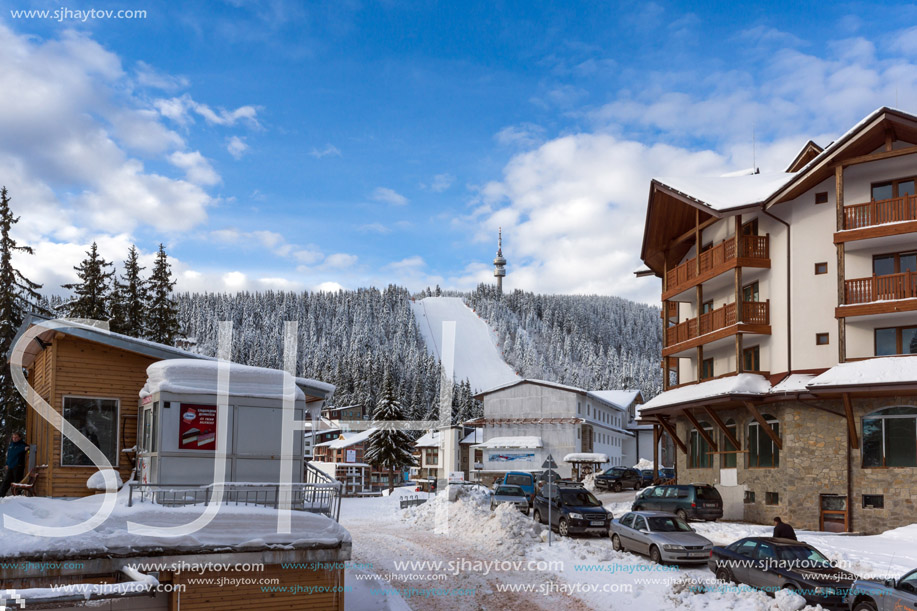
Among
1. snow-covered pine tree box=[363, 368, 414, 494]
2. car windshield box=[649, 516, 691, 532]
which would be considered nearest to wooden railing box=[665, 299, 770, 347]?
car windshield box=[649, 516, 691, 532]

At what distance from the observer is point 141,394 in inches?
706

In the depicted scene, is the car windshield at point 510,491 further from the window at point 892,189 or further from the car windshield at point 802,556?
the window at point 892,189

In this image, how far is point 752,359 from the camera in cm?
3606

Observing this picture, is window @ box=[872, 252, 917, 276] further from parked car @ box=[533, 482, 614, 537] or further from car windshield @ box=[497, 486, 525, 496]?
car windshield @ box=[497, 486, 525, 496]

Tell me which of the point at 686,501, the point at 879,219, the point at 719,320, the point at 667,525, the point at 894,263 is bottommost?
the point at 686,501

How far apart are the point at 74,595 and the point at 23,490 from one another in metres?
8.77

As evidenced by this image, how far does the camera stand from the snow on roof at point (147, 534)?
42.9 feet

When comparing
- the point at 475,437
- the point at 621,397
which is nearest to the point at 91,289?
the point at 475,437

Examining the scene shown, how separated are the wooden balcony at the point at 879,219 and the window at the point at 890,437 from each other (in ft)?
22.1

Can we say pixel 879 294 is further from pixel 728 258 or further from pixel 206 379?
pixel 206 379

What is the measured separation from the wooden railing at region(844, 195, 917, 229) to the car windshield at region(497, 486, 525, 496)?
18.5 meters

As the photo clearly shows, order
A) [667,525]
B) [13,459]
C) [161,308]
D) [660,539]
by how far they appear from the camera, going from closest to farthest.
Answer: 1. [13,459]
2. [660,539]
3. [667,525]
4. [161,308]

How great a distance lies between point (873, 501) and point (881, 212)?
442 inches

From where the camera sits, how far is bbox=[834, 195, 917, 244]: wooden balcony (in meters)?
29.5
